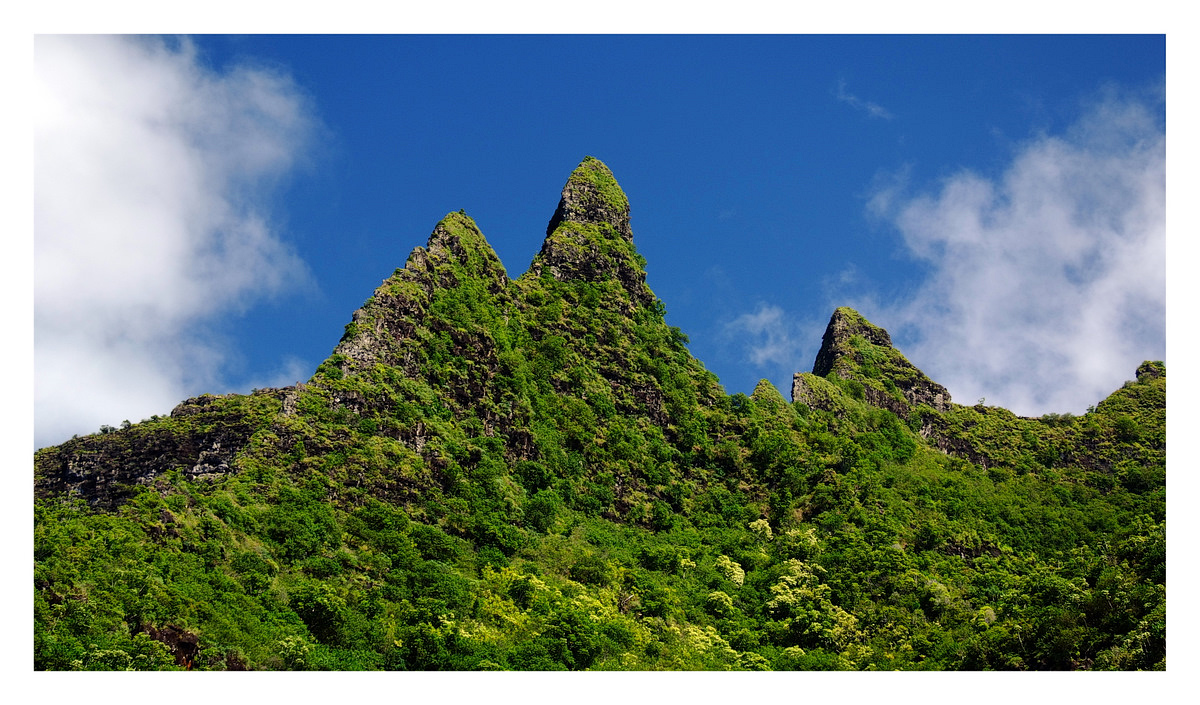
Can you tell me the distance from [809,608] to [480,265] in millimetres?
39531

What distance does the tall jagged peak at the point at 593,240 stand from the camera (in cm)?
8838

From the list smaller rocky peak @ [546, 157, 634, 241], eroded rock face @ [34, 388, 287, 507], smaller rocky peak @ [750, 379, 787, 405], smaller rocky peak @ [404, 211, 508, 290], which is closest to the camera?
eroded rock face @ [34, 388, 287, 507]

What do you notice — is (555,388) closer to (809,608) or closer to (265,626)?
(809,608)

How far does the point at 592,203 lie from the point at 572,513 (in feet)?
140

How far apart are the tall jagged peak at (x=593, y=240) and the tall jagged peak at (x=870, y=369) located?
20134mm

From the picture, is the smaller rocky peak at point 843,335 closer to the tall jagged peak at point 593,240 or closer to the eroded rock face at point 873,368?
the eroded rock face at point 873,368

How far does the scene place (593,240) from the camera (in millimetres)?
91812

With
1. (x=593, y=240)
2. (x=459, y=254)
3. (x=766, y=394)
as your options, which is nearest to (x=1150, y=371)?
(x=766, y=394)

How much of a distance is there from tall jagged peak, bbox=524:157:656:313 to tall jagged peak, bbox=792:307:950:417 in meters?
20.1

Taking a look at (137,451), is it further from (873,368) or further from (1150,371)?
(1150,371)

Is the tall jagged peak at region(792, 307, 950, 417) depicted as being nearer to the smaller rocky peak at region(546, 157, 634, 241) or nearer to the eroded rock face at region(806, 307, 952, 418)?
the eroded rock face at region(806, 307, 952, 418)

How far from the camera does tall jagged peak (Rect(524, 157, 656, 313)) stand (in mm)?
88375

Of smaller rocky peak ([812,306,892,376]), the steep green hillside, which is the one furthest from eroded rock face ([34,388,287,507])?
smaller rocky peak ([812,306,892,376])

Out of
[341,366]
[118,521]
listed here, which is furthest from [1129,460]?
[118,521]
